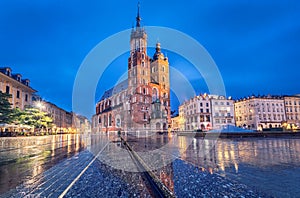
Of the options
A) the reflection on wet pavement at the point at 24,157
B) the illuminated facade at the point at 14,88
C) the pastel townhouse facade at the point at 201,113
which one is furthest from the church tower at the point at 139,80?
the reflection on wet pavement at the point at 24,157

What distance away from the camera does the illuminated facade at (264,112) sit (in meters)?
74.4

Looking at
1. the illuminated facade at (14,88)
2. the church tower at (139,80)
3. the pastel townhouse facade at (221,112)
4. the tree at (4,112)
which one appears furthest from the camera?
the pastel townhouse facade at (221,112)

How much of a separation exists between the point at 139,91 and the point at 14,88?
47.9 meters

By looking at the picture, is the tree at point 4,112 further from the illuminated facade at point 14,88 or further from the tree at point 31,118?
the illuminated facade at point 14,88

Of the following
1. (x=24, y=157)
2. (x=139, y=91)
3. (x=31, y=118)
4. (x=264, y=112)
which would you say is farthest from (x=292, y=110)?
(x=24, y=157)

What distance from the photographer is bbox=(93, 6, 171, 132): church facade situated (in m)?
74.4

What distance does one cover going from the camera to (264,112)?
7556 centimetres

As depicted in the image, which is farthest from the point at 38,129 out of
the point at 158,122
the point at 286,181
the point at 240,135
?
the point at 286,181

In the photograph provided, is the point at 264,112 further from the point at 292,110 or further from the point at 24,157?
the point at 24,157

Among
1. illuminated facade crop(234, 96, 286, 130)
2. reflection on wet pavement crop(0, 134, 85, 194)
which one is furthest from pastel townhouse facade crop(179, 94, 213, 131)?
reflection on wet pavement crop(0, 134, 85, 194)

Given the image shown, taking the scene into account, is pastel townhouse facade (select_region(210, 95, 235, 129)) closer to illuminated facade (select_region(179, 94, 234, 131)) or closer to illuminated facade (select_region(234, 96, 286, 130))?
illuminated facade (select_region(179, 94, 234, 131))

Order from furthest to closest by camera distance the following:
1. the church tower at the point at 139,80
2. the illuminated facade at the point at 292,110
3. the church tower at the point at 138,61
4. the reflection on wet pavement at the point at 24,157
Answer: the church tower at the point at 138,61 → the illuminated facade at the point at 292,110 → the church tower at the point at 139,80 → the reflection on wet pavement at the point at 24,157

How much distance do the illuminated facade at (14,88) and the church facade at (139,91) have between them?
40.3 meters

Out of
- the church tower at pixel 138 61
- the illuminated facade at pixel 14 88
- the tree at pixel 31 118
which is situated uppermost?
the church tower at pixel 138 61
